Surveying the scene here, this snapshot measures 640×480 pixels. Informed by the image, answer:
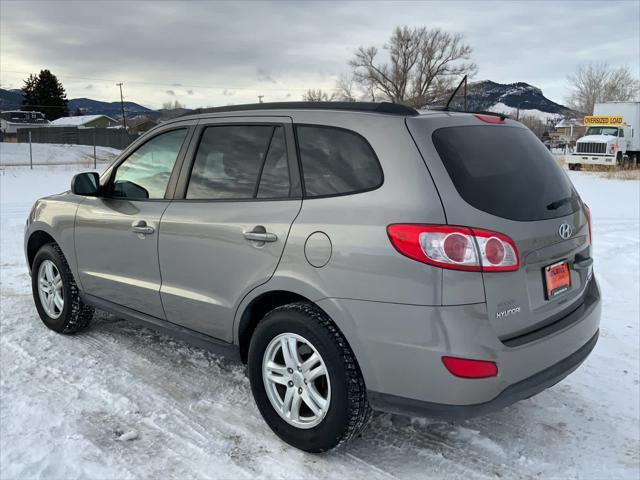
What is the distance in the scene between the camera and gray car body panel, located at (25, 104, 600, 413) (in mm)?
2416

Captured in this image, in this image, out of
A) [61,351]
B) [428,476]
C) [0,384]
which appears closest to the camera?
[428,476]

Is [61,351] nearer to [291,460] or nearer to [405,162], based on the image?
[291,460]

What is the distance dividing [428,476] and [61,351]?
2.88 metres

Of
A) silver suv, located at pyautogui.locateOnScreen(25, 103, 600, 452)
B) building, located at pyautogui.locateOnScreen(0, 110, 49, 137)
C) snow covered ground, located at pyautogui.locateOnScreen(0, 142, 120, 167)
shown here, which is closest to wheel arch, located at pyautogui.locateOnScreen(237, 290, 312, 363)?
silver suv, located at pyautogui.locateOnScreen(25, 103, 600, 452)

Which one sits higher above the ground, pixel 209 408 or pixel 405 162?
pixel 405 162

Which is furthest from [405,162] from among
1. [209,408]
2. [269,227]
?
[209,408]

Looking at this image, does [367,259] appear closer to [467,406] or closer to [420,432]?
[467,406]

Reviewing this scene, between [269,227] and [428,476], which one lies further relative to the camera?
[269,227]

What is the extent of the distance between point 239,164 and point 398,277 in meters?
1.32

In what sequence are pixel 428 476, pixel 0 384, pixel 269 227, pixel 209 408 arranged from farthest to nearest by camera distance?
A: pixel 0 384 < pixel 209 408 < pixel 269 227 < pixel 428 476

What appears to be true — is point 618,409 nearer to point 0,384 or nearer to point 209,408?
point 209,408

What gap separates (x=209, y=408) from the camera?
3369mm

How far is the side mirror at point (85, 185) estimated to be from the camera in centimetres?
405

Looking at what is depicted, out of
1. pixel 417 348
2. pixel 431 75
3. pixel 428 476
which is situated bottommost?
pixel 428 476
